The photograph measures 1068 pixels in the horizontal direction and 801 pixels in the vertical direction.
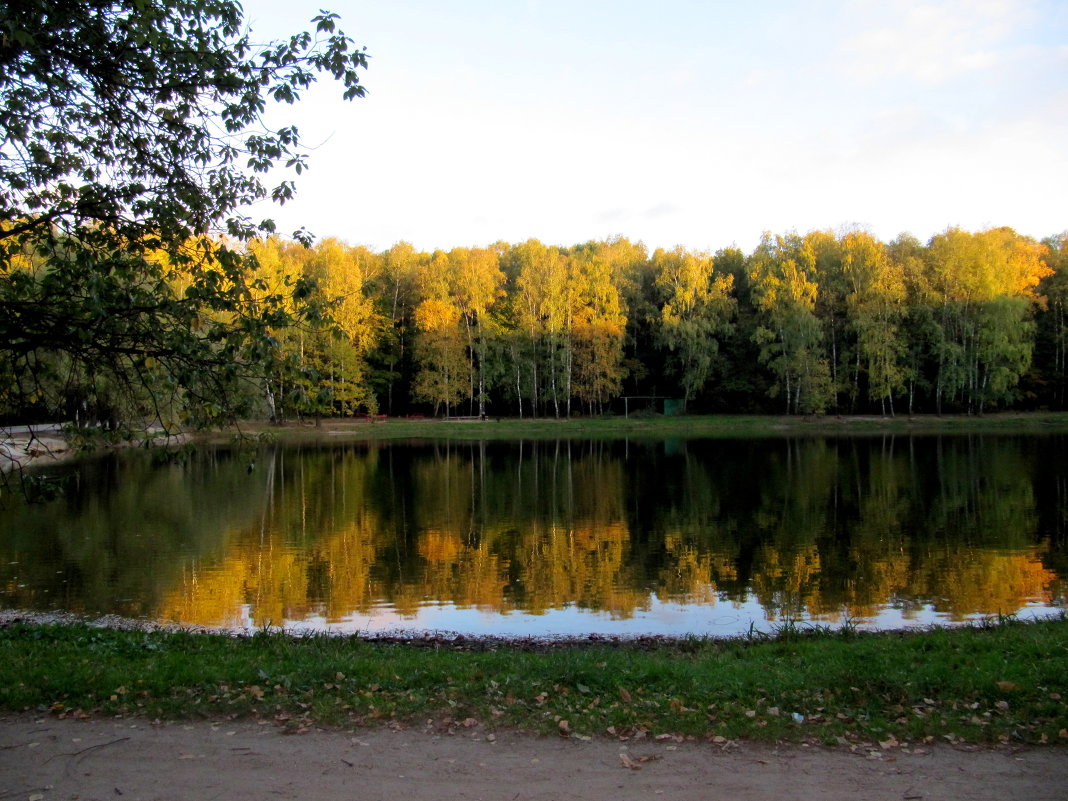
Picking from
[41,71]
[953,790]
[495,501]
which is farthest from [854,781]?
[495,501]

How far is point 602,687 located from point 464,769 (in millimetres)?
2244

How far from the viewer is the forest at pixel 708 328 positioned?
6106 centimetres

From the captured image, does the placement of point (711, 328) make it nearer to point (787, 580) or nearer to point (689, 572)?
point (689, 572)

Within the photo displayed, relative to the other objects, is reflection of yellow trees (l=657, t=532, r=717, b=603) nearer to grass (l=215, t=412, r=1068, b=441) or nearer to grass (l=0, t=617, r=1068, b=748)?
grass (l=0, t=617, r=1068, b=748)

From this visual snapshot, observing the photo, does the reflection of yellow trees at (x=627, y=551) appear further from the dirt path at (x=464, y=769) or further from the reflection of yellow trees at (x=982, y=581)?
the dirt path at (x=464, y=769)

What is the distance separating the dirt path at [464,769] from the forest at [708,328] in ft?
171

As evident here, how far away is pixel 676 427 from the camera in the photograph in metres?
63.0

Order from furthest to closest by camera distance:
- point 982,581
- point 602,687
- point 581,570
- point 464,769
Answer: point 581,570 < point 982,581 < point 602,687 < point 464,769

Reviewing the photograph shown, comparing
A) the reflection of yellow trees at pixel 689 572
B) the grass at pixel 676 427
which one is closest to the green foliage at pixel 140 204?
the reflection of yellow trees at pixel 689 572

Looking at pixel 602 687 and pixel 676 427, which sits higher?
pixel 602 687

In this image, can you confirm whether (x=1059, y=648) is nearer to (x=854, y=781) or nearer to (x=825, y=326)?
(x=854, y=781)

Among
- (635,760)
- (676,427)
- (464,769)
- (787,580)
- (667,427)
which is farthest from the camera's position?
(667,427)

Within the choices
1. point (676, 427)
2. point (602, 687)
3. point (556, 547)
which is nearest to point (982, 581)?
point (556, 547)

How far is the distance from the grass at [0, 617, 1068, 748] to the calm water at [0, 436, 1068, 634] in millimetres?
2223
